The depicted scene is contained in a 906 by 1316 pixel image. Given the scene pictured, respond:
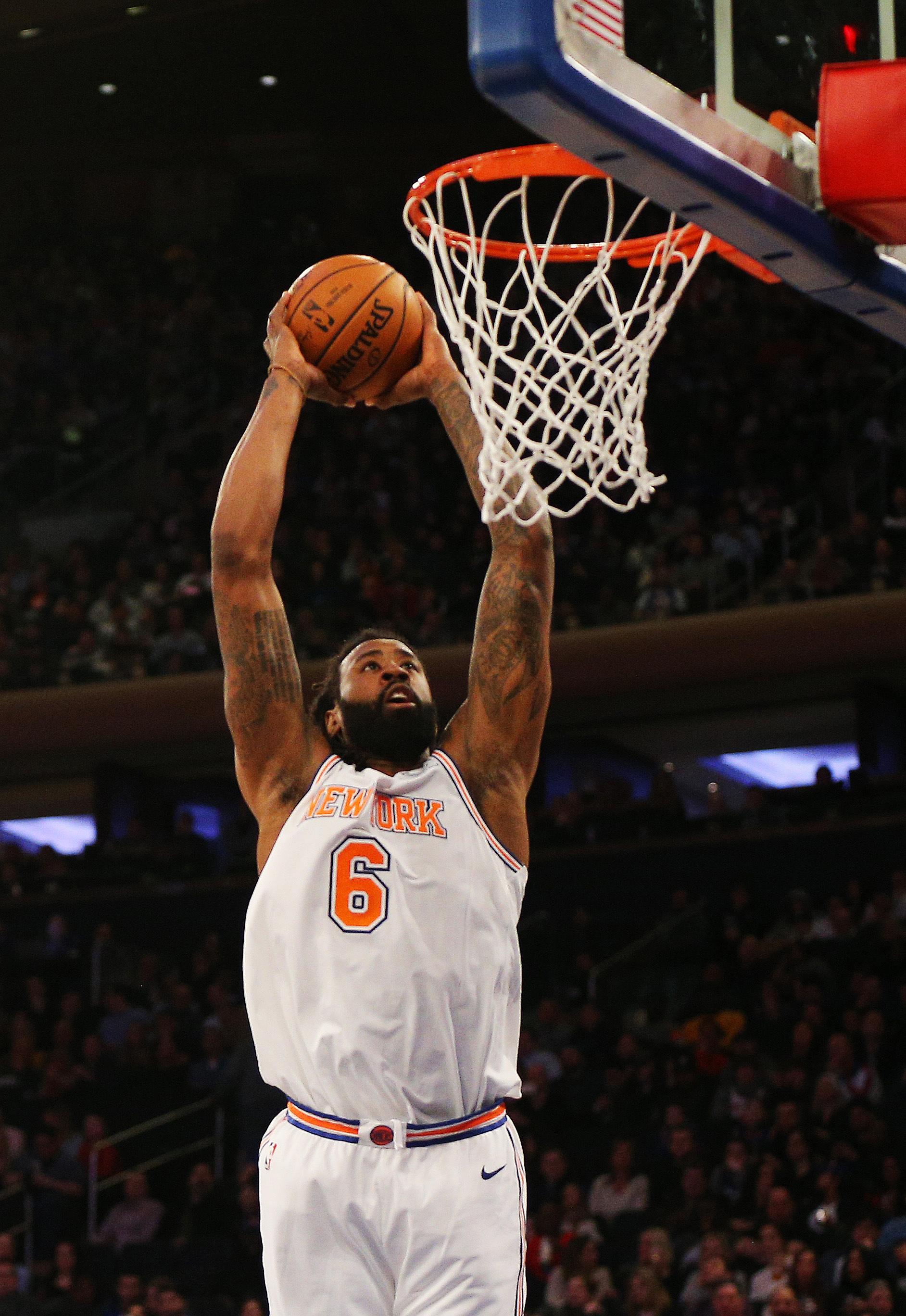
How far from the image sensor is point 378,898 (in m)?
3.40

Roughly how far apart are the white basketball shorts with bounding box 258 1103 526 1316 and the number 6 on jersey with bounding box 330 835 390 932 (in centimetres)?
36

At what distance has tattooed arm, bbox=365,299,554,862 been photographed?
3.61 meters

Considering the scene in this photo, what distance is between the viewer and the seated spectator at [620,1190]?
33.8 ft

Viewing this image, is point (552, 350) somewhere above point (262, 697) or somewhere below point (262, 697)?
above

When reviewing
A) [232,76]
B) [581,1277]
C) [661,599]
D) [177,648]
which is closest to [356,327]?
[581,1277]

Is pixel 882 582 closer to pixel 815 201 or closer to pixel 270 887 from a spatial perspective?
pixel 815 201

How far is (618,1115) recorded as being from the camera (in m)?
11.4

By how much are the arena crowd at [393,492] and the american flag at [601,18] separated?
9.72 meters

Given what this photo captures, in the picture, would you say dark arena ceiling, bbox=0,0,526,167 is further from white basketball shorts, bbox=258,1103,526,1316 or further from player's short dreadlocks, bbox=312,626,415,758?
white basketball shorts, bbox=258,1103,526,1316

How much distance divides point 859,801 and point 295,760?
1063cm

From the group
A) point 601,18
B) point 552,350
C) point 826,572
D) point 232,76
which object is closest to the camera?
point 601,18

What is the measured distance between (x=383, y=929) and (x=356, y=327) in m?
1.39

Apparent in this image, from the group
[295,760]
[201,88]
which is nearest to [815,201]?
[295,760]

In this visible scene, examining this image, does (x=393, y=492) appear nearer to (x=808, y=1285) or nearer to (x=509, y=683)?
(x=808, y=1285)
